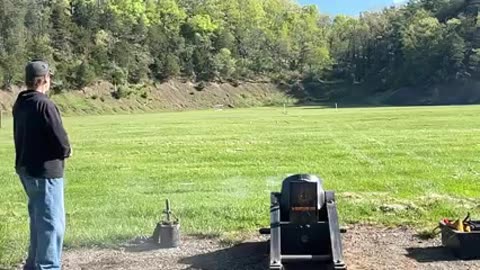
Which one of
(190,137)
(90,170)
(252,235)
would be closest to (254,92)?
(190,137)

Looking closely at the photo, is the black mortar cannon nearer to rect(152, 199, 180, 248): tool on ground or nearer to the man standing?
rect(152, 199, 180, 248): tool on ground

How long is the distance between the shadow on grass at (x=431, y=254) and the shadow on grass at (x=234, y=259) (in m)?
1.47

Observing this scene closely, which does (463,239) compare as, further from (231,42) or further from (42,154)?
(231,42)

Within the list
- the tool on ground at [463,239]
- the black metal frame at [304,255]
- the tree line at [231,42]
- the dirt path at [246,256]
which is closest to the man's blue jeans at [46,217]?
the dirt path at [246,256]

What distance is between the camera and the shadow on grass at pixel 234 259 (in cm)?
671

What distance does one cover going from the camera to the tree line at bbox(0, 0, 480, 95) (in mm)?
96188

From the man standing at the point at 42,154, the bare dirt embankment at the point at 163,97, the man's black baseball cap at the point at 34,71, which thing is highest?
the man's black baseball cap at the point at 34,71

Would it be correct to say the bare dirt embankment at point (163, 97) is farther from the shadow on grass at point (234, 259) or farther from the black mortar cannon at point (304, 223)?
the black mortar cannon at point (304, 223)

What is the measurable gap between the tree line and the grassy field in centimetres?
6702

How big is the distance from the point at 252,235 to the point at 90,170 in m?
9.48

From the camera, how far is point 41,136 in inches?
213

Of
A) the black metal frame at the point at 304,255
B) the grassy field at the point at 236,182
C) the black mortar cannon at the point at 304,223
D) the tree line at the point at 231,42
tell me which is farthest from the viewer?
the tree line at the point at 231,42

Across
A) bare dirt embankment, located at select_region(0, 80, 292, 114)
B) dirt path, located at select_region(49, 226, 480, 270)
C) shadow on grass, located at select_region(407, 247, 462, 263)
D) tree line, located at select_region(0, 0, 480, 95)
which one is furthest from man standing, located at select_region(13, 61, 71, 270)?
tree line, located at select_region(0, 0, 480, 95)

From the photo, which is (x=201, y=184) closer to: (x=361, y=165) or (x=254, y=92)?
(x=361, y=165)
